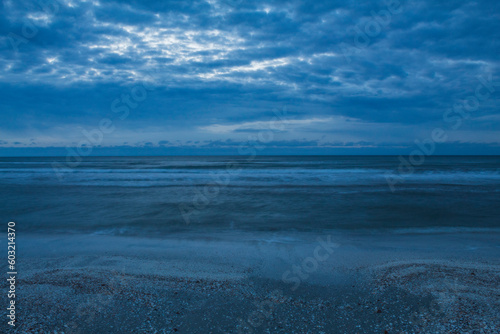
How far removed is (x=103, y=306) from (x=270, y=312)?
255 centimetres

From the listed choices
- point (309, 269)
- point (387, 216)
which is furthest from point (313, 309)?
point (387, 216)

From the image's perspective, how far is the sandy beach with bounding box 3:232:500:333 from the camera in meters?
3.90

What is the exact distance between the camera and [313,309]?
4262mm

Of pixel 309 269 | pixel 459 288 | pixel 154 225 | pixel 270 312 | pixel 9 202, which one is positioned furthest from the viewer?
pixel 9 202

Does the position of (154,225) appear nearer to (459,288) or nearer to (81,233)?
(81,233)

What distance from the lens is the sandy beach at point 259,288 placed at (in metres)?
3.90

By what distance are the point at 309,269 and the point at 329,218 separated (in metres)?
6.34

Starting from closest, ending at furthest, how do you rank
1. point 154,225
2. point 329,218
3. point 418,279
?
point 418,279, point 154,225, point 329,218

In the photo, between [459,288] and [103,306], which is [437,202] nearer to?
[459,288]

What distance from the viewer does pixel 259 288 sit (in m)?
5.02

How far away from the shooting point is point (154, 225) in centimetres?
1074

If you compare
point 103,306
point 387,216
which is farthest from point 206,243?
point 387,216

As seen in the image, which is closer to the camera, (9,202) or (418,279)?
(418,279)

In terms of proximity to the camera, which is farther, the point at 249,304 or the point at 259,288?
the point at 259,288
